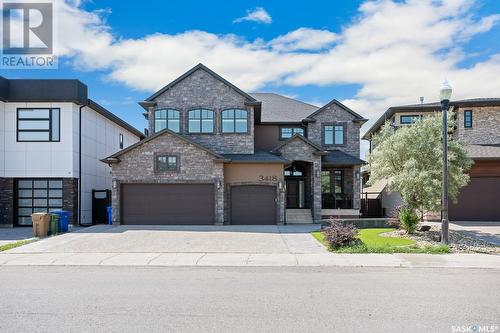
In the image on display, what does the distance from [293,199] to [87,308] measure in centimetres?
2103

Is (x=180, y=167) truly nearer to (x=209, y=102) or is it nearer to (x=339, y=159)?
(x=209, y=102)

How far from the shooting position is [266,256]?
12.4m

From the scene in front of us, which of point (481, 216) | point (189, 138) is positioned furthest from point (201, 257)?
point (481, 216)

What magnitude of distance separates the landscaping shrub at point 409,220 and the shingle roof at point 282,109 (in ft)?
37.4

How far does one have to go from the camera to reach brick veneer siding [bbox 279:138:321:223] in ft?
78.0

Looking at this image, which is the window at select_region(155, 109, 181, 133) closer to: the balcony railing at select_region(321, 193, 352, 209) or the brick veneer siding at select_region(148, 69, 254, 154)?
the brick veneer siding at select_region(148, 69, 254, 154)

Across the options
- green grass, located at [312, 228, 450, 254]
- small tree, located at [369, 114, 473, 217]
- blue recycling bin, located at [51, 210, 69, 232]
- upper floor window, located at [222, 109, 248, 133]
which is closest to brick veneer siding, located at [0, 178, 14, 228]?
blue recycling bin, located at [51, 210, 69, 232]

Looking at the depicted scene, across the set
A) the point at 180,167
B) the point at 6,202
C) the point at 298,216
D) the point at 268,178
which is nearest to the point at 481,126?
the point at 298,216

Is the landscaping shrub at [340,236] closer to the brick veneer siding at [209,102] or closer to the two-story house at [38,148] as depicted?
the brick veneer siding at [209,102]

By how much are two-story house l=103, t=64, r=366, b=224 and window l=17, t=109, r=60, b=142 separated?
3468mm

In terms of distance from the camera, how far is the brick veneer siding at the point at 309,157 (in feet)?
78.0

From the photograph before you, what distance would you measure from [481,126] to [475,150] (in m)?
3.13
